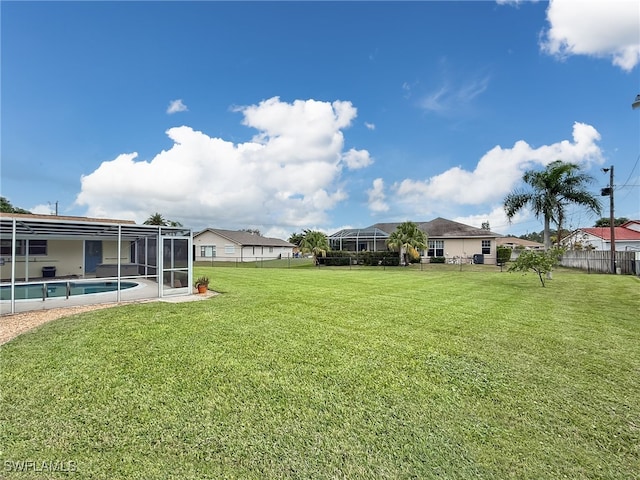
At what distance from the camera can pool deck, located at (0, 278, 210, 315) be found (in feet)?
26.1

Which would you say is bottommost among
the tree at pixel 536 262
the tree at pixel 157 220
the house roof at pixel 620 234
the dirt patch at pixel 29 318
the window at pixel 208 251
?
the dirt patch at pixel 29 318

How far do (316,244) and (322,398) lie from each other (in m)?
23.7

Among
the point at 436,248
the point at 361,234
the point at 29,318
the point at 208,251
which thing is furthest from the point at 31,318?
the point at 208,251

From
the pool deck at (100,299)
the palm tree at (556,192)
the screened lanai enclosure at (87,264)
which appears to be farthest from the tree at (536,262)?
the screened lanai enclosure at (87,264)

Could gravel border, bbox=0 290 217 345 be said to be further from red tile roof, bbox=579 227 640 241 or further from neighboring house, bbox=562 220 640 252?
red tile roof, bbox=579 227 640 241

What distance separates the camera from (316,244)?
2722 centimetres

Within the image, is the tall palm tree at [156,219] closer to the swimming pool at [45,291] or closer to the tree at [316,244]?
the tree at [316,244]

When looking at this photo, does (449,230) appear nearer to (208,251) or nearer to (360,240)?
(360,240)

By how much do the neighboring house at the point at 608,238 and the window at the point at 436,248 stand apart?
A: 31.3ft

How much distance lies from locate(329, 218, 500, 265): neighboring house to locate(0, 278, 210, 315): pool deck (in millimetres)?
21068

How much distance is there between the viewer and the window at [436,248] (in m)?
30.3

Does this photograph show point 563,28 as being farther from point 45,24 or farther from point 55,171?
point 55,171

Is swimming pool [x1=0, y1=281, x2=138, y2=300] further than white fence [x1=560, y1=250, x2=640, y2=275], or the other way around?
white fence [x1=560, y1=250, x2=640, y2=275]

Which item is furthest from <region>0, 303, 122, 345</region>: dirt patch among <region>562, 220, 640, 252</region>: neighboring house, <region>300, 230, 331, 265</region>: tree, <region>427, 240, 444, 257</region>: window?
<region>562, 220, 640, 252</region>: neighboring house
